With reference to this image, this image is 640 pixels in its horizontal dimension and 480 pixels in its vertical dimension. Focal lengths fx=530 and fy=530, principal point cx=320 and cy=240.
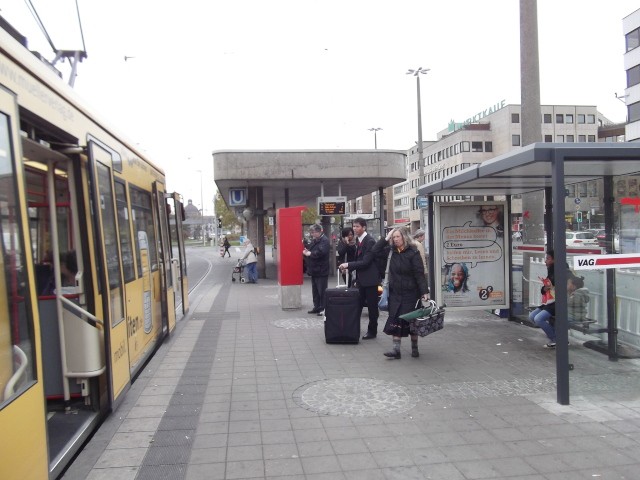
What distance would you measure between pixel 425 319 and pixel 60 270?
4014 mm

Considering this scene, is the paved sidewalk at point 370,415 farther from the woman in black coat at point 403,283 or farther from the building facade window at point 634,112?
the building facade window at point 634,112

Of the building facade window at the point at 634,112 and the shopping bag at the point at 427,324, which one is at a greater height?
the building facade window at the point at 634,112

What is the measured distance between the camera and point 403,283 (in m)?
6.62

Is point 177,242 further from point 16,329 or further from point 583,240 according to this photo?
point 16,329

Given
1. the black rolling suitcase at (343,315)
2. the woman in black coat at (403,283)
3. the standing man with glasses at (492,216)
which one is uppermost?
the standing man with glasses at (492,216)

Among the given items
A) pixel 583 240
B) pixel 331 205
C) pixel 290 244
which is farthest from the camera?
pixel 331 205

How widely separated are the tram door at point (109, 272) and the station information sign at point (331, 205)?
34.9 ft

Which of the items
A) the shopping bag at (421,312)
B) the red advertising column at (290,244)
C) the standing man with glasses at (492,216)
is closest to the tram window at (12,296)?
the shopping bag at (421,312)

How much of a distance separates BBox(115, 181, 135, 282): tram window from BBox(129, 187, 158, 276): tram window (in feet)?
1.11

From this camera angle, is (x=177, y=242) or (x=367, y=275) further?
(x=177, y=242)

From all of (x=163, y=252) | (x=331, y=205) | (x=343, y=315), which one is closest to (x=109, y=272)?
(x=163, y=252)

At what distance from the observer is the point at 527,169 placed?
20.0 feet

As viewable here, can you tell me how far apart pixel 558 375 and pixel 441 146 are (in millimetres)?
77272

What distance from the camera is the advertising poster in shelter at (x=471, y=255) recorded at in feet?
29.0
